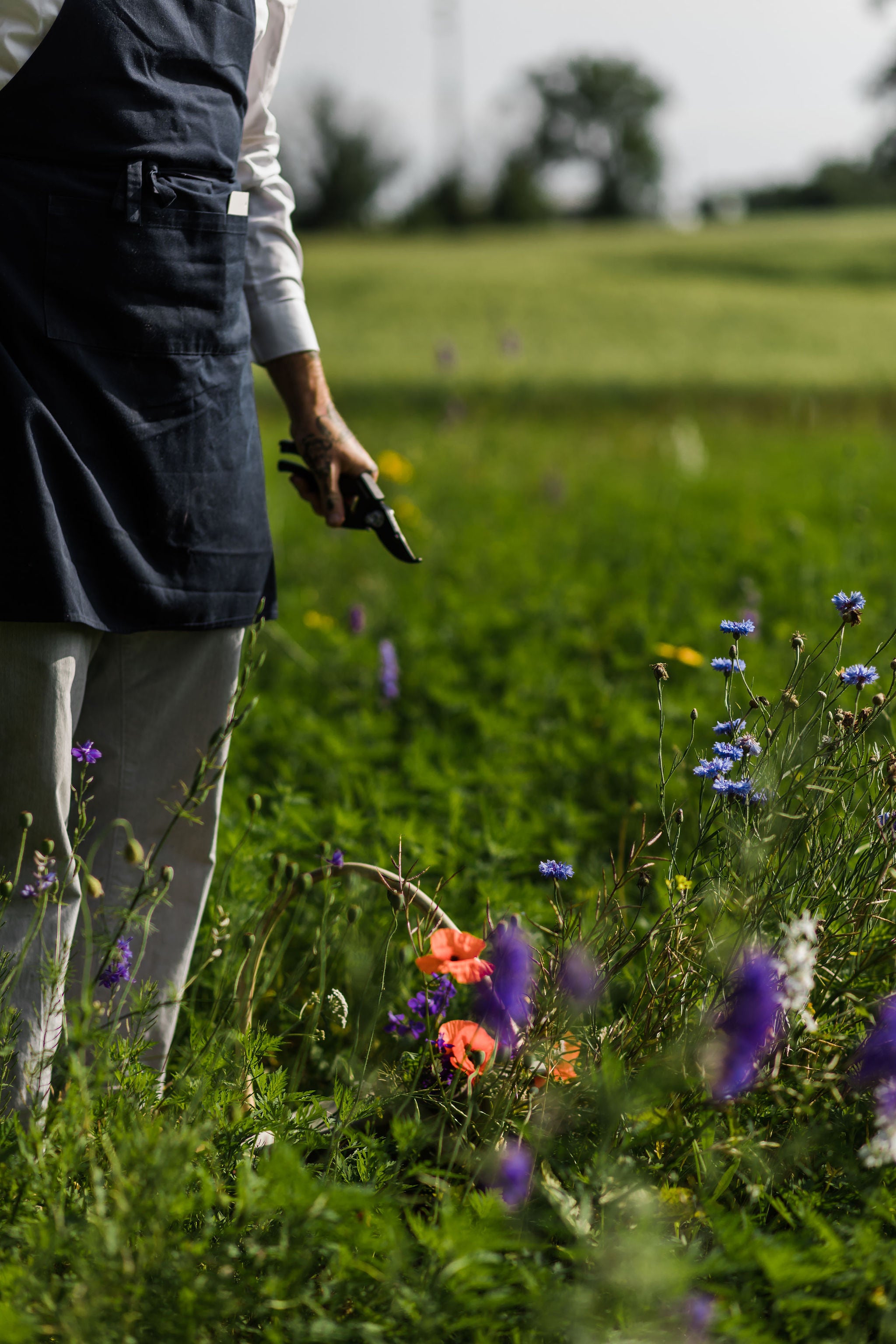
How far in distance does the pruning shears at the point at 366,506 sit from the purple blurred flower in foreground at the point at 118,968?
0.75 metres

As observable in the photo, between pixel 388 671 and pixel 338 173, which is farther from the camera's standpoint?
pixel 338 173

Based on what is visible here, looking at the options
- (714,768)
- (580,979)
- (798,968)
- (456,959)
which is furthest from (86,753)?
(798,968)

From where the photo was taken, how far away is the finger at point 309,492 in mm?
2025

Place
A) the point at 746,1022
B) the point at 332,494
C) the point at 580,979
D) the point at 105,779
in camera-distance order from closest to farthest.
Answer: the point at 746,1022, the point at 580,979, the point at 105,779, the point at 332,494

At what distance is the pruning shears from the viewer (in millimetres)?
1955

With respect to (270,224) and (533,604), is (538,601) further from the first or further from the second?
(270,224)

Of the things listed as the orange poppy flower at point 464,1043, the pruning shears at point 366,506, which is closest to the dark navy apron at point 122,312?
the pruning shears at point 366,506

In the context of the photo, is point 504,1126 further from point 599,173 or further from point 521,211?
point 599,173

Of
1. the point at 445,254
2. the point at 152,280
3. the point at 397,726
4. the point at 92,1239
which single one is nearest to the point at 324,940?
the point at 92,1239

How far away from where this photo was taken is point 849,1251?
1.29 meters

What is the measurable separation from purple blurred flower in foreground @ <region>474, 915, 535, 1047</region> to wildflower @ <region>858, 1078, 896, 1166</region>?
0.44 meters

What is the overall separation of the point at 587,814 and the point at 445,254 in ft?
102

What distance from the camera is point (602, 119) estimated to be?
79500 millimetres

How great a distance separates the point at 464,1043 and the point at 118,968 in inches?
19.5
